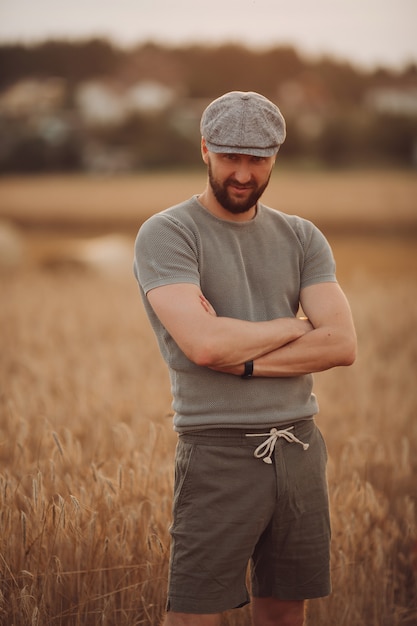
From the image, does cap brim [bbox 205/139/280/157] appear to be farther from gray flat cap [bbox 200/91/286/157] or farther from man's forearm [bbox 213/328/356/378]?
man's forearm [bbox 213/328/356/378]

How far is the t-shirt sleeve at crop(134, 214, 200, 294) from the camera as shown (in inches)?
102

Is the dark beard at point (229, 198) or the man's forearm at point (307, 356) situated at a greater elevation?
the dark beard at point (229, 198)

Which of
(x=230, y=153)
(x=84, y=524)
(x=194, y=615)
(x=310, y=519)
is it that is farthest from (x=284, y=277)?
(x=84, y=524)

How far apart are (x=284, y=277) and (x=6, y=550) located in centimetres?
155

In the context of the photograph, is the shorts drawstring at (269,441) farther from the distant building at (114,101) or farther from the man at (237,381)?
the distant building at (114,101)

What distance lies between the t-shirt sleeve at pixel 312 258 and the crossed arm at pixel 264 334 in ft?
0.09

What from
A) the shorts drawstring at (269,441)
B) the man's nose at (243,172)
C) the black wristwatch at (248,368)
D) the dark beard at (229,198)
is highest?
the man's nose at (243,172)

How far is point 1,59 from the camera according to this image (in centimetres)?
2192

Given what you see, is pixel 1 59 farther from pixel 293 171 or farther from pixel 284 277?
pixel 284 277

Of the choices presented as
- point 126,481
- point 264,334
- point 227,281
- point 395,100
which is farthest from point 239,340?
point 395,100

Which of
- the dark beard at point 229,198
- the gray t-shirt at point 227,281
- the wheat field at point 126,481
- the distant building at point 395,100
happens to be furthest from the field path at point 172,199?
the dark beard at point 229,198

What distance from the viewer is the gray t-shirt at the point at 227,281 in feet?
8.55

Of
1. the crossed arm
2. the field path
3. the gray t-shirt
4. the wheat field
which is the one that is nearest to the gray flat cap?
the gray t-shirt

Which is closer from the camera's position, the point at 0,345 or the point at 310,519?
the point at 310,519
